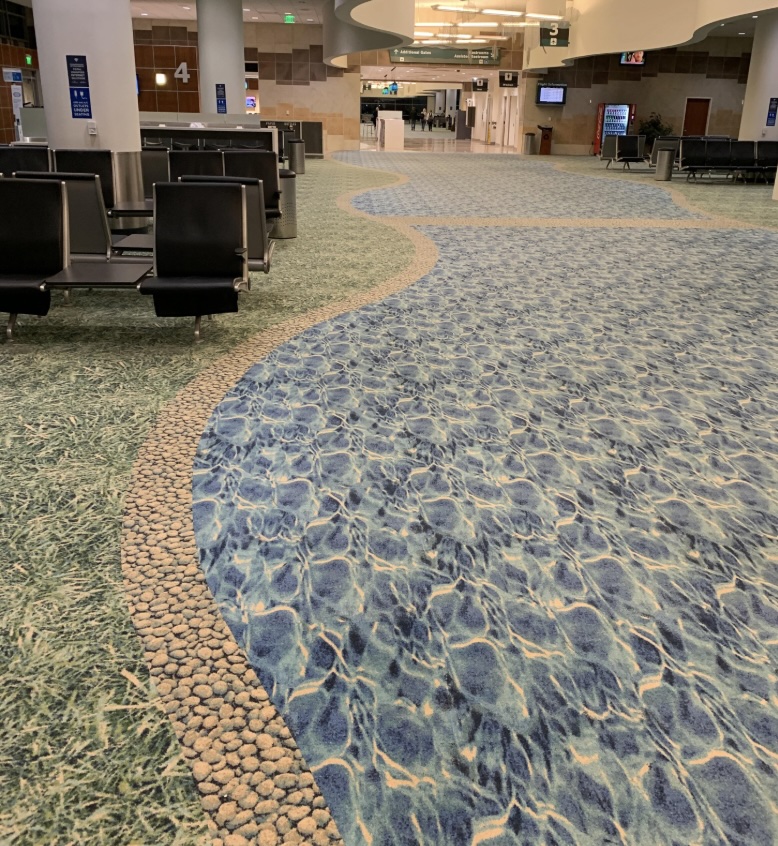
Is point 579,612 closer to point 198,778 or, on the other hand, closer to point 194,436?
point 198,778

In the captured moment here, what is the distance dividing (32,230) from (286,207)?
4159 mm

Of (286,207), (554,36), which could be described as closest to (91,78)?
(286,207)

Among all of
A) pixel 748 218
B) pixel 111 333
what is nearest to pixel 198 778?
pixel 111 333

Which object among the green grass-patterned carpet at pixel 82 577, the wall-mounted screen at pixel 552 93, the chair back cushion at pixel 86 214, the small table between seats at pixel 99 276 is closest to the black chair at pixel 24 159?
the chair back cushion at pixel 86 214

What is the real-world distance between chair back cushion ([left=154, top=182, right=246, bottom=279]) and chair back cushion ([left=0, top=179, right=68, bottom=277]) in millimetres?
618

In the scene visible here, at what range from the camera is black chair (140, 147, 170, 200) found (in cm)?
816

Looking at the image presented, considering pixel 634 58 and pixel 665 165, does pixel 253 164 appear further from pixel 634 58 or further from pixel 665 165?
pixel 634 58

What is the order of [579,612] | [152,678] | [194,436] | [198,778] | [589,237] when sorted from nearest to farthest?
[198,778]
[152,678]
[579,612]
[194,436]
[589,237]

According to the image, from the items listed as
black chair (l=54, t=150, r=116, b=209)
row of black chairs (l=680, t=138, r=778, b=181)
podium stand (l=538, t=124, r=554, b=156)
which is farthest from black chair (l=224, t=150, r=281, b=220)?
podium stand (l=538, t=124, r=554, b=156)

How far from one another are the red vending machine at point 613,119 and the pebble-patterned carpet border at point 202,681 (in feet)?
93.1

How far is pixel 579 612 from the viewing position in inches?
99.0

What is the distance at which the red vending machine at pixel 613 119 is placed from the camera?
93.0 feet

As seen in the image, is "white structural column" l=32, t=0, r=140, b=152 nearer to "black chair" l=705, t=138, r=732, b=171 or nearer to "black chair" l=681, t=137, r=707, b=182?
"black chair" l=681, t=137, r=707, b=182

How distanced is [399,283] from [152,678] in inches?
209
